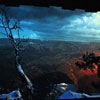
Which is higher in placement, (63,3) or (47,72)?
(63,3)

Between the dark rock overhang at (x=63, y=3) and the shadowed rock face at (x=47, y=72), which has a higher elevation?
the dark rock overhang at (x=63, y=3)

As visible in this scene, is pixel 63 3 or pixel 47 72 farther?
pixel 47 72

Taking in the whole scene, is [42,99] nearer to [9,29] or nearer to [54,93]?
[54,93]

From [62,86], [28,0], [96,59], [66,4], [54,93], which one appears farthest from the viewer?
[62,86]

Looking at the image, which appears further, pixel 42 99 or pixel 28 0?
pixel 42 99

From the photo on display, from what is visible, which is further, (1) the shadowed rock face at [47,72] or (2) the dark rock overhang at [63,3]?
(1) the shadowed rock face at [47,72]

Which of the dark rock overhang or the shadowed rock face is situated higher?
the dark rock overhang

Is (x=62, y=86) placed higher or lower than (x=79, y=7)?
lower

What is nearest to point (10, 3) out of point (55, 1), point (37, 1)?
point (37, 1)

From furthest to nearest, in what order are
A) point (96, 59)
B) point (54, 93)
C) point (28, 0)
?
point (54, 93) → point (96, 59) → point (28, 0)

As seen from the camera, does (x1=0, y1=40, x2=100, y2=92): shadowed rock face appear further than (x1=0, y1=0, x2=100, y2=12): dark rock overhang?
Yes

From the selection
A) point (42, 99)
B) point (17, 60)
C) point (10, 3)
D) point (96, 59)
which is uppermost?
point (10, 3)
